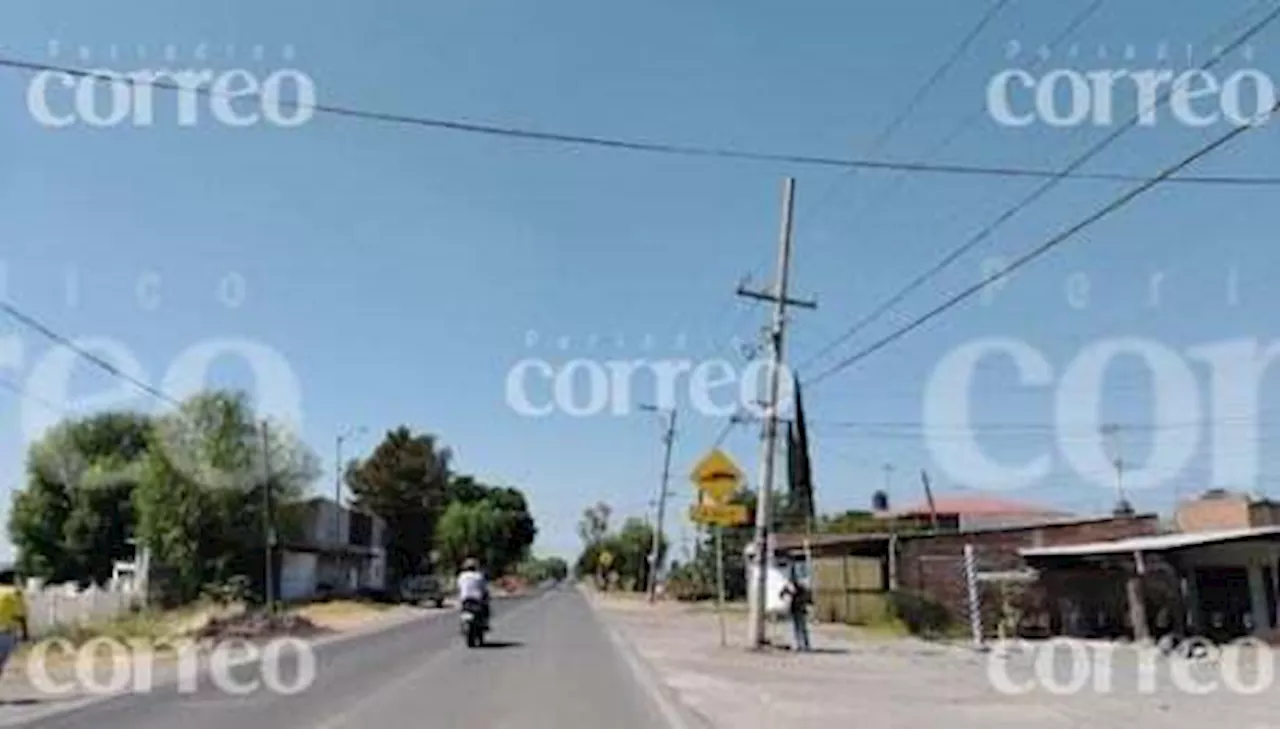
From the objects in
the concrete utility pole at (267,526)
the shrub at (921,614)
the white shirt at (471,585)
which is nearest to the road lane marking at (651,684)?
the white shirt at (471,585)

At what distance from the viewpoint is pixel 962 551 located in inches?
1774

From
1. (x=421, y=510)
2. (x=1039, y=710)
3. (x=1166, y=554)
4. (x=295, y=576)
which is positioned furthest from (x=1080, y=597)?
(x=421, y=510)

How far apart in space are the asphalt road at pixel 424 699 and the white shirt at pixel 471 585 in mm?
1640

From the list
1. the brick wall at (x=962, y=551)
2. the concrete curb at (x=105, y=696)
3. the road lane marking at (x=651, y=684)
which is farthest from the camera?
the brick wall at (x=962, y=551)

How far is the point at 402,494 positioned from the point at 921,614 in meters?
86.2

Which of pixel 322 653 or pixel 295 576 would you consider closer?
pixel 322 653

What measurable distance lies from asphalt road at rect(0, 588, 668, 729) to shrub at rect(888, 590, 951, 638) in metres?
12.0

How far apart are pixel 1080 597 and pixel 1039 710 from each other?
23526 millimetres

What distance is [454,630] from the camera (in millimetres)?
45500

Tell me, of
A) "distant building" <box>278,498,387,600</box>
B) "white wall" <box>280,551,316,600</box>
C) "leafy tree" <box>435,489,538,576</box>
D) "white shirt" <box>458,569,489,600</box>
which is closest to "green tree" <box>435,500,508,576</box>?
"leafy tree" <box>435,489,538,576</box>

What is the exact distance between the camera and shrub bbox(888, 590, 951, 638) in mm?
42250

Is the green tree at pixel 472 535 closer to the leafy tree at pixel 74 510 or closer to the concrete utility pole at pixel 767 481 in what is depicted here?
the leafy tree at pixel 74 510

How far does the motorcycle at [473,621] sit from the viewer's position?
34609mm

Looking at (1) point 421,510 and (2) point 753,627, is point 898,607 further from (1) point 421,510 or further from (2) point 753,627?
(1) point 421,510
